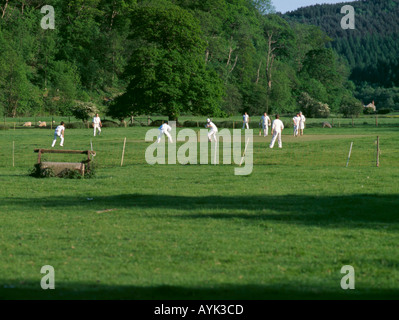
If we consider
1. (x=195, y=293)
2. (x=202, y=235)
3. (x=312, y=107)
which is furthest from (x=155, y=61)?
(x=195, y=293)

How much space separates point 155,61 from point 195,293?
67797mm

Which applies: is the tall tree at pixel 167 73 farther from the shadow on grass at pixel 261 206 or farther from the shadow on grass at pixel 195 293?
the shadow on grass at pixel 195 293

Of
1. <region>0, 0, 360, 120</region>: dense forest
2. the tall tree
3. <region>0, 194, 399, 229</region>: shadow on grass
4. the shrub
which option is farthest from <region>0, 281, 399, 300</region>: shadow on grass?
the shrub

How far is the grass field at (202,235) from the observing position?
9977 millimetres

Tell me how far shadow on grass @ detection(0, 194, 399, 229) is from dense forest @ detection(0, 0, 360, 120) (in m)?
55.1

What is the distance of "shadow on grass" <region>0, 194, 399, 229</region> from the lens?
16.2m

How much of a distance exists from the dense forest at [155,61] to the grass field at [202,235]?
49.1 metres

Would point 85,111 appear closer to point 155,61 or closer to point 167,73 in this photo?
point 155,61

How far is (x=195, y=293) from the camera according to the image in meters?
9.53

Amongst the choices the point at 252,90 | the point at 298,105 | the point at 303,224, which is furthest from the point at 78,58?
the point at 303,224

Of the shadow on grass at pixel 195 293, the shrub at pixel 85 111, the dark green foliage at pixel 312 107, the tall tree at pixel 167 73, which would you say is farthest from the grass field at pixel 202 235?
the dark green foliage at pixel 312 107

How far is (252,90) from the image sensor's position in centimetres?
11888

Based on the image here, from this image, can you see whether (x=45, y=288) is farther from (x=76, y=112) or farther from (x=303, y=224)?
(x=76, y=112)
